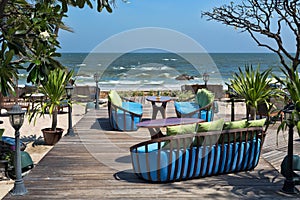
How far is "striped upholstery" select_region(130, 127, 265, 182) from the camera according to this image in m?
3.69

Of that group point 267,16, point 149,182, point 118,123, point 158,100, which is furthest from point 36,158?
point 267,16

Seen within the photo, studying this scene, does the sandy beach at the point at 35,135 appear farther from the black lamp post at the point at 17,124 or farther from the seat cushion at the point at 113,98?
the black lamp post at the point at 17,124

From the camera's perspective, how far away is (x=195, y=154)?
3789 millimetres

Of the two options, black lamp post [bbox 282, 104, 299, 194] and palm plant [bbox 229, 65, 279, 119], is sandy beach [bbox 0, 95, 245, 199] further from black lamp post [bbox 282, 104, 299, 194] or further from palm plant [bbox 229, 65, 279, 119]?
black lamp post [bbox 282, 104, 299, 194]

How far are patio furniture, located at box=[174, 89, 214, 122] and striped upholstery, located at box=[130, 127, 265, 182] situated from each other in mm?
2566

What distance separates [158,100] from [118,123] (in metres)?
1.46

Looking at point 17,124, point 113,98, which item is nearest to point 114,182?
point 17,124

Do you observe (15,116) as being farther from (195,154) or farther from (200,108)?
(200,108)

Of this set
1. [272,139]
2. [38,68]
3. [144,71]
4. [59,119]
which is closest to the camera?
[38,68]

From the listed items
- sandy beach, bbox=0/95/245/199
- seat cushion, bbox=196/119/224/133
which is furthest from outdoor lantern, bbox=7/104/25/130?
seat cushion, bbox=196/119/224/133

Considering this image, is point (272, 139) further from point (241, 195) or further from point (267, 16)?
point (241, 195)

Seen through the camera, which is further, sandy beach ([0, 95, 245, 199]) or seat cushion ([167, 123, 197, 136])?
sandy beach ([0, 95, 245, 199])

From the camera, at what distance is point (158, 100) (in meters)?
7.85

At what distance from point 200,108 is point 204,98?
1.88 feet
